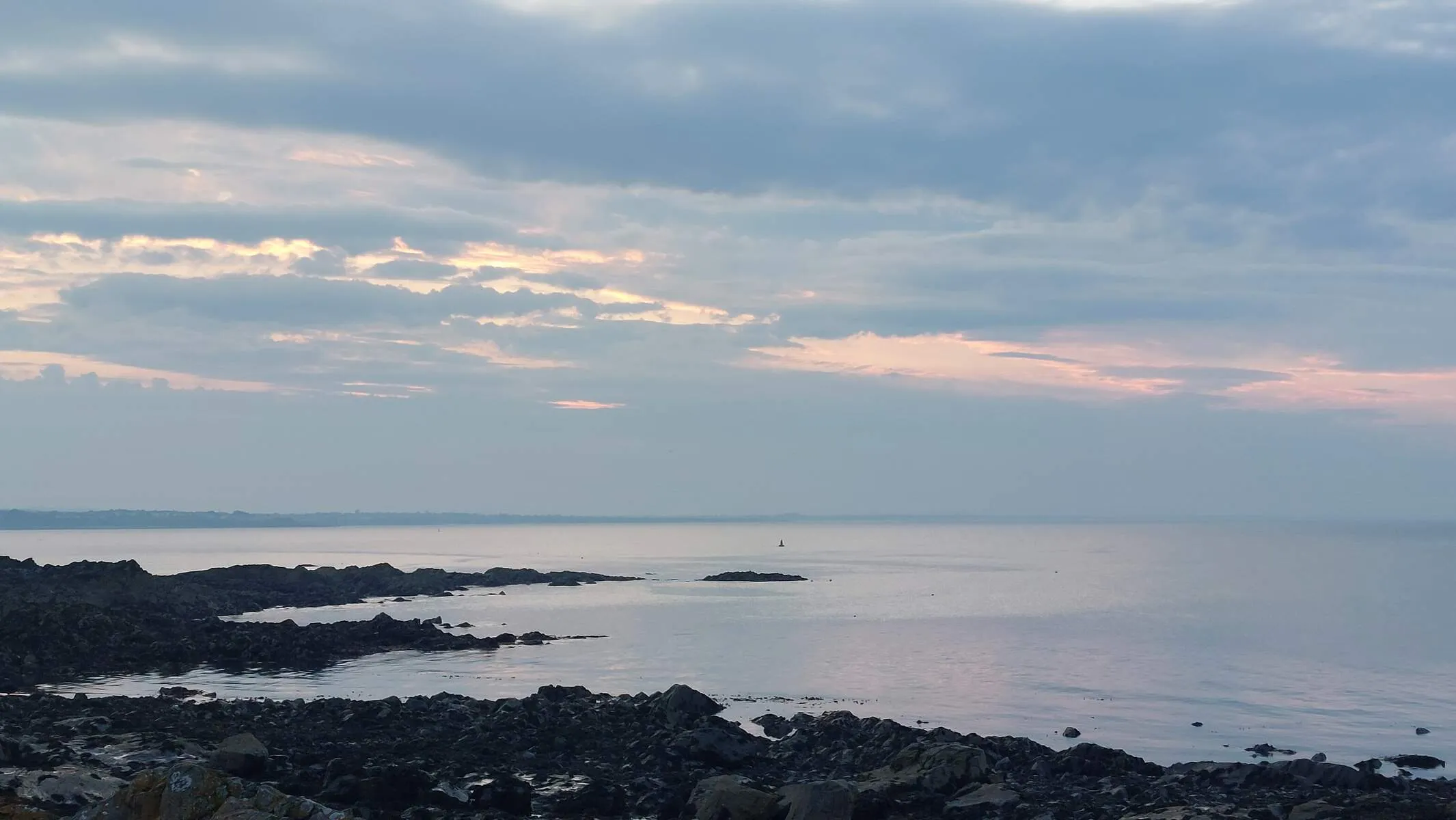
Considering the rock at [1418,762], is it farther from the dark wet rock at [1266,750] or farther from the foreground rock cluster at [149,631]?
the foreground rock cluster at [149,631]

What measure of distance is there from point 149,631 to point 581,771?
32090 millimetres

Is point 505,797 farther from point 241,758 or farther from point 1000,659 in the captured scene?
point 1000,659

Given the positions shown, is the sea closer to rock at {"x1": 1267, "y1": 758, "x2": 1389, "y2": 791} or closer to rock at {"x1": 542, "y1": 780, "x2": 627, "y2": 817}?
rock at {"x1": 1267, "y1": 758, "x2": 1389, "y2": 791}

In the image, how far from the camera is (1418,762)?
31.3 m

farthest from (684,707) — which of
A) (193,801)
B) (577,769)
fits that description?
(193,801)

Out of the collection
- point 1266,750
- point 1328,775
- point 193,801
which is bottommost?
point 1266,750

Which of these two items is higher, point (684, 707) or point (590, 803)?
point (590, 803)

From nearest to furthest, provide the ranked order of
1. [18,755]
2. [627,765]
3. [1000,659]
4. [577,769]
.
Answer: [18,755] → [577,769] → [627,765] → [1000,659]

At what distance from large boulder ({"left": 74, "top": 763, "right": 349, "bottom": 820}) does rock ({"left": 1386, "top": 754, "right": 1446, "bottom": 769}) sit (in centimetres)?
2690

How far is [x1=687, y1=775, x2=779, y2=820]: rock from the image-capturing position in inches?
808

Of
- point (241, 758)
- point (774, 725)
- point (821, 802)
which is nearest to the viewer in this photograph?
point (821, 802)

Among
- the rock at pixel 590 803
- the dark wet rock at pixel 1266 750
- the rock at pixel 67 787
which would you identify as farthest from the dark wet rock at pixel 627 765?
the dark wet rock at pixel 1266 750

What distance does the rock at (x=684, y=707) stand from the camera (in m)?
31.8

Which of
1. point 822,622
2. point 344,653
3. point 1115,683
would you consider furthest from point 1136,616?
point 344,653
